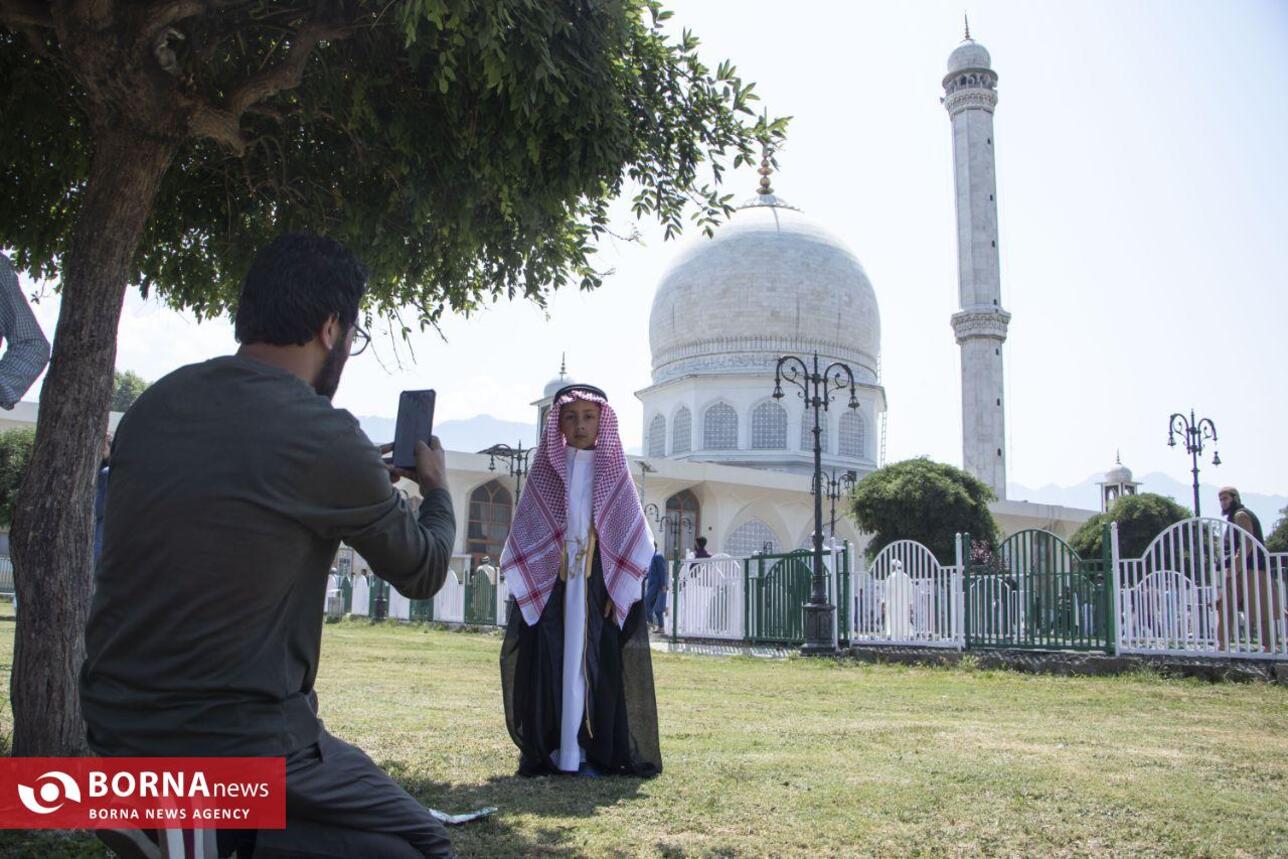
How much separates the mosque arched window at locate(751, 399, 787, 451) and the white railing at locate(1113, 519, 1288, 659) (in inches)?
1139

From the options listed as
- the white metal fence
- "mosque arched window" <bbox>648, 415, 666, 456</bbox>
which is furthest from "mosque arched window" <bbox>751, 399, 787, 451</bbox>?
the white metal fence

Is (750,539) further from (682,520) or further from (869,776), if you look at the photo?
(869,776)

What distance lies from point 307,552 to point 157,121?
265cm

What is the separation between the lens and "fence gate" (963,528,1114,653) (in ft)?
33.0

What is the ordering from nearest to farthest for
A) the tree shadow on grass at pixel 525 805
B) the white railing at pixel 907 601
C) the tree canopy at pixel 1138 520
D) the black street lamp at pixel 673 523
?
the tree shadow on grass at pixel 525 805 < the white railing at pixel 907 601 < the tree canopy at pixel 1138 520 < the black street lamp at pixel 673 523

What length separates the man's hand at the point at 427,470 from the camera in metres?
2.00

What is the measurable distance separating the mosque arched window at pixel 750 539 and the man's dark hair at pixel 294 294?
3529 centimetres

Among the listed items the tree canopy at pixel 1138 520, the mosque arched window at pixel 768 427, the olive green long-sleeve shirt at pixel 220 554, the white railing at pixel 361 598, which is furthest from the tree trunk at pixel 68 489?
the mosque arched window at pixel 768 427

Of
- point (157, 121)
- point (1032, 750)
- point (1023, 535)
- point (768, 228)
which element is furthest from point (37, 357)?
point (768, 228)

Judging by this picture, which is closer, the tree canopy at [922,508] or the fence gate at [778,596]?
the fence gate at [778,596]

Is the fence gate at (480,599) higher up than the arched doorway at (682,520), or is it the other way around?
the arched doorway at (682,520)

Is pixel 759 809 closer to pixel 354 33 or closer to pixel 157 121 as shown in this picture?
pixel 157 121

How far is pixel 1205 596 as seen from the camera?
30.5 feet

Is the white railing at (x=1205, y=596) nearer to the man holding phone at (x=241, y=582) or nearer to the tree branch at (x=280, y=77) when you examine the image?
the tree branch at (x=280, y=77)
